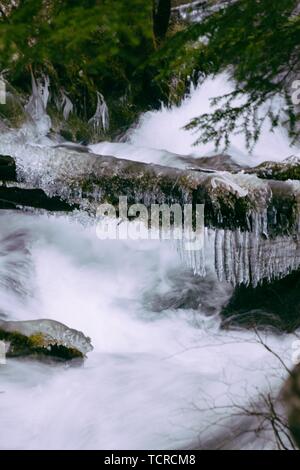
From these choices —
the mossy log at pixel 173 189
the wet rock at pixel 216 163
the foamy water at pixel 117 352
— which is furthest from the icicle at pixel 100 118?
the mossy log at pixel 173 189

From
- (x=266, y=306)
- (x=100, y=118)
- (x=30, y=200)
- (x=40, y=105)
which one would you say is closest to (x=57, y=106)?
(x=40, y=105)

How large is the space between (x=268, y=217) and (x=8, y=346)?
2652mm

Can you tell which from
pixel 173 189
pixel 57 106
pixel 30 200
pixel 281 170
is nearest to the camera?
pixel 173 189

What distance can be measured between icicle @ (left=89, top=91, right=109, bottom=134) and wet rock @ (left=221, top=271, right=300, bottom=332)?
3.48 meters

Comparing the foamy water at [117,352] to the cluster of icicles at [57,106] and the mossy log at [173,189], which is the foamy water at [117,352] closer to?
the mossy log at [173,189]

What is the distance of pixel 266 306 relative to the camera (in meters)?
6.14

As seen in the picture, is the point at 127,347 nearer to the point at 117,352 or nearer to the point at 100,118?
the point at 117,352

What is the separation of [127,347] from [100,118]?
3.85m

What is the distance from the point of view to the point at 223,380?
5.34 meters

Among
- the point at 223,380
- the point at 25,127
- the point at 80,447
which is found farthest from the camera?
the point at 25,127

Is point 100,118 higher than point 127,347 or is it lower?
higher

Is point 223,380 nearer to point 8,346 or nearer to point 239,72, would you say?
point 8,346

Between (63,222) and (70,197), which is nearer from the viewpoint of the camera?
(70,197)
